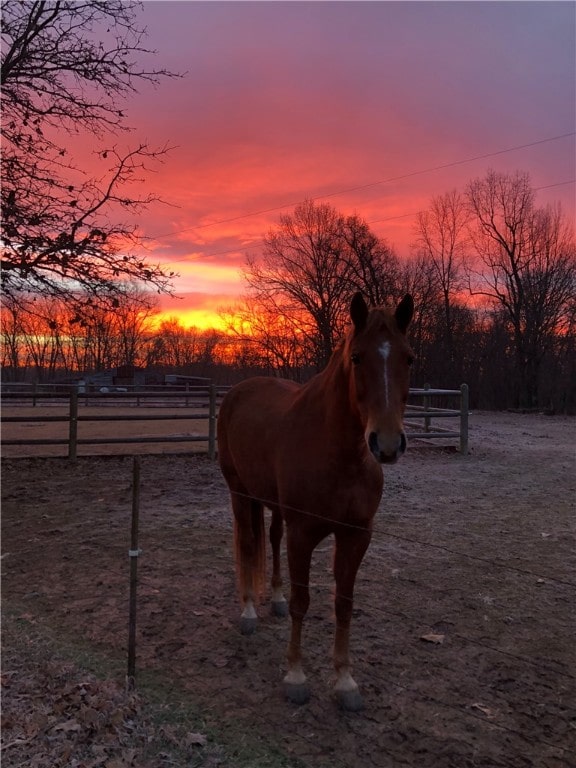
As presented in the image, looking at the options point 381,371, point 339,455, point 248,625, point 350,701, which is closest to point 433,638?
point 350,701

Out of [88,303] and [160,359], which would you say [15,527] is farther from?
[160,359]

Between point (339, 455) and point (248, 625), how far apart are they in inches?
61.1

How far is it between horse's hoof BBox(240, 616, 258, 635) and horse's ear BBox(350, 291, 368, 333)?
85.4 inches

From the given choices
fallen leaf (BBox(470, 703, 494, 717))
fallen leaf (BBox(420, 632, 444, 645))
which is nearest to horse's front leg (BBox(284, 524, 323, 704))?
fallen leaf (BBox(470, 703, 494, 717))

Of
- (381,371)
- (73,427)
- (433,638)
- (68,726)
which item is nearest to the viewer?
(381,371)

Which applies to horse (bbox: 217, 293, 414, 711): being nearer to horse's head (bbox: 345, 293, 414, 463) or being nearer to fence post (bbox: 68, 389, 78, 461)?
horse's head (bbox: 345, 293, 414, 463)

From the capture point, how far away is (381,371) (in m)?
2.20

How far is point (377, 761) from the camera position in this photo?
7.24 feet

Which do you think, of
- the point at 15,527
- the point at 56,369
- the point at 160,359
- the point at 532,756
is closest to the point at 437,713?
the point at 532,756

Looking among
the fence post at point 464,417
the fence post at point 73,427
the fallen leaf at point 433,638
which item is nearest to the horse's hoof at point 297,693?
the fallen leaf at point 433,638

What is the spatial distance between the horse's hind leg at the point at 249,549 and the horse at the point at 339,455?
0.19 metres

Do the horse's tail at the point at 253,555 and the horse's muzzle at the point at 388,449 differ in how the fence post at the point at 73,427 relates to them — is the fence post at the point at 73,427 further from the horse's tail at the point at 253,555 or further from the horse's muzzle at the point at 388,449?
the horse's muzzle at the point at 388,449

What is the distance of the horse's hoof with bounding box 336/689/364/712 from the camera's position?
256 cm

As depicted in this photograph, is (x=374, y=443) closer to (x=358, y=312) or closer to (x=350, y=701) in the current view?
(x=358, y=312)
